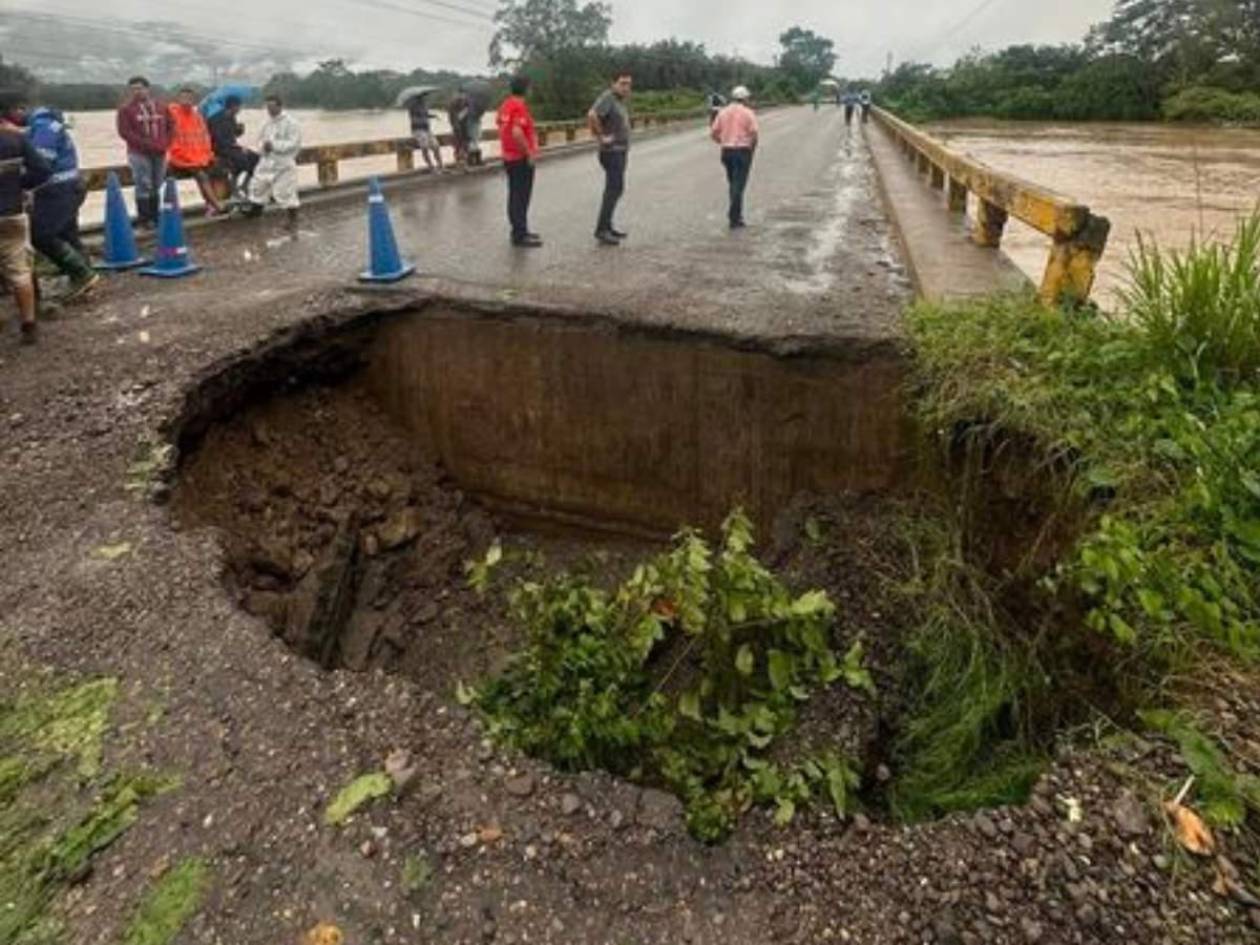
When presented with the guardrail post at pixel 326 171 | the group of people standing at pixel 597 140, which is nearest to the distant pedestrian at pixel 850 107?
the guardrail post at pixel 326 171

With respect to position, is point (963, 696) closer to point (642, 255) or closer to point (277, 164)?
point (642, 255)

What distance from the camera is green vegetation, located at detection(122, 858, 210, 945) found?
2170mm

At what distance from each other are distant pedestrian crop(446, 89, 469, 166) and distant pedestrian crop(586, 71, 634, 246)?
27.0 ft

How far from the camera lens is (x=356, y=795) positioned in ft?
8.41

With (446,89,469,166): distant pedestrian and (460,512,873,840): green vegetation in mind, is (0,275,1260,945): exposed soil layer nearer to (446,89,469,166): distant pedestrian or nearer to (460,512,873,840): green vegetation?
(460,512,873,840): green vegetation

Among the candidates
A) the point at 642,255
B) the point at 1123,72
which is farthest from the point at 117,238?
the point at 1123,72

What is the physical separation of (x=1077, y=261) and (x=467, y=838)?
4207 millimetres

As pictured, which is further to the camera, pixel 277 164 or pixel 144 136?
pixel 277 164

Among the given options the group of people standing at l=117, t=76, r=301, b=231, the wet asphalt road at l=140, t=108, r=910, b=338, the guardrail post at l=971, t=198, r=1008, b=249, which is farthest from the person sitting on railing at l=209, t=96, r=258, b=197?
the guardrail post at l=971, t=198, r=1008, b=249

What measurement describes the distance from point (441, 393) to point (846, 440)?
9.82 ft

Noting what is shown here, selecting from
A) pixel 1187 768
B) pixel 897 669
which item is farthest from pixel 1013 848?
pixel 897 669

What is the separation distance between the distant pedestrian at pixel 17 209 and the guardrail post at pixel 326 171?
6.74 m

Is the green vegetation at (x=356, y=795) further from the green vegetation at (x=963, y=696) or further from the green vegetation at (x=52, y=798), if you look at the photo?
the green vegetation at (x=963, y=696)

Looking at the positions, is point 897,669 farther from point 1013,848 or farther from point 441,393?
point 441,393
